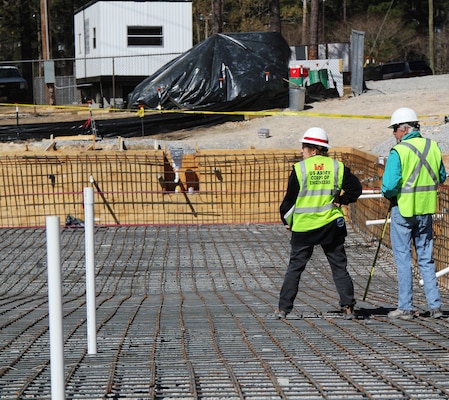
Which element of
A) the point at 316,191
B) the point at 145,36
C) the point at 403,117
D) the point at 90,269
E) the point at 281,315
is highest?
the point at 145,36

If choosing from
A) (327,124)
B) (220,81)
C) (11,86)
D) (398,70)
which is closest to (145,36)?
(11,86)

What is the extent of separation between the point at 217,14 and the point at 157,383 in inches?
1240

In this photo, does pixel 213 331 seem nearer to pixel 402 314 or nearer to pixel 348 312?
pixel 348 312

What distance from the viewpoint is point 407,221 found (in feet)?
23.9

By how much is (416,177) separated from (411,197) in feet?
0.58

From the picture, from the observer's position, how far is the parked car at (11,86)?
125 ft

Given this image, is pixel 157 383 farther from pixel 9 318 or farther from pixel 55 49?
pixel 55 49

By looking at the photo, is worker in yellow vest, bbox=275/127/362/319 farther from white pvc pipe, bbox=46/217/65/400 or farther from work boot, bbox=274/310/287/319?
white pvc pipe, bbox=46/217/65/400

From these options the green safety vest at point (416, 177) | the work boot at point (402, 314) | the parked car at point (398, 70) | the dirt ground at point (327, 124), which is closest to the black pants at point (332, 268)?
the work boot at point (402, 314)

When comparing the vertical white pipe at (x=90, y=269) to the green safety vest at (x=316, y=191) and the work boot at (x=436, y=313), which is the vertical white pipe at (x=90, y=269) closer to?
the green safety vest at (x=316, y=191)

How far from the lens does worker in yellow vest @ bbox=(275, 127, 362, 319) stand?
7.22 metres

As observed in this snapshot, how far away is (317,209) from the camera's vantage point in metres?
7.24

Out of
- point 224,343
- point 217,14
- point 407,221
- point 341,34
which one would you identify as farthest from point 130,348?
point 341,34

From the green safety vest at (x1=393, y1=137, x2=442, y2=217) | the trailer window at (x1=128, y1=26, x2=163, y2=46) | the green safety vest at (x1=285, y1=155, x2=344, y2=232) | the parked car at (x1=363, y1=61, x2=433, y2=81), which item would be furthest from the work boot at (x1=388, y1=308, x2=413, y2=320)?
the parked car at (x1=363, y1=61, x2=433, y2=81)
